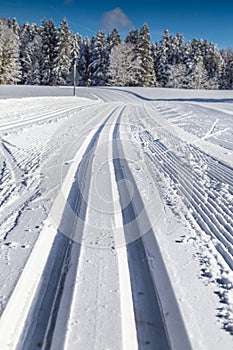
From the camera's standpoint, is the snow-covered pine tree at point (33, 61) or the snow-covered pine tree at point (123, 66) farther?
the snow-covered pine tree at point (33, 61)

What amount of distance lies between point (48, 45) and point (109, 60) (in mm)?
10014

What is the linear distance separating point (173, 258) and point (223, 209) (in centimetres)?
130

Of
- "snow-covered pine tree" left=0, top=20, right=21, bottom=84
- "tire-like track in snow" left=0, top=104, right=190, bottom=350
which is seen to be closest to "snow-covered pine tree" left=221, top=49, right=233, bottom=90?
"snow-covered pine tree" left=0, top=20, right=21, bottom=84

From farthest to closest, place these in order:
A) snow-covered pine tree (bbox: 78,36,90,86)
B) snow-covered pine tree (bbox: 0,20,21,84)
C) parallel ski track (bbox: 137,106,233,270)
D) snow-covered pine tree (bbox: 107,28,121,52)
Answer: snow-covered pine tree (bbox: 78,36,90,86) → snow-covered pine tree (bbox: 107,28,121,52) → snow-covered pine tree (bbox: 0,20,21,84) → parallel ski track (bbox: 137,106,233,270)

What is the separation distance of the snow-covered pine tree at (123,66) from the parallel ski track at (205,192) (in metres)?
47.8

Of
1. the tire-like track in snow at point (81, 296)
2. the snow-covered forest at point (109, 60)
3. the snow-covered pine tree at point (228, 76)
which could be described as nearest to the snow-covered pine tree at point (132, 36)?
the snow-covered forest at point (109, 60)

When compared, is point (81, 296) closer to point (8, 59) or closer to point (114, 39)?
point (8, 59)

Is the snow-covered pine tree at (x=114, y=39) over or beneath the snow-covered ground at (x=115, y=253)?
over

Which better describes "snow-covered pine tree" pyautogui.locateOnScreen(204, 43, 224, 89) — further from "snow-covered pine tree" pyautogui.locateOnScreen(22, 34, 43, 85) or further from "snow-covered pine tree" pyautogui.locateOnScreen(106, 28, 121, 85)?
"snow-covered pine tree" pyautogui.locateOnScreen(22, 34, 43, 85)

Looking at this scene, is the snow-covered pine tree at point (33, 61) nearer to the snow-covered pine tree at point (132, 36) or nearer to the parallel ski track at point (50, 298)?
the snow-covered pine tree at point (132, 36)

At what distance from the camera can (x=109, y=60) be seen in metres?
52.9

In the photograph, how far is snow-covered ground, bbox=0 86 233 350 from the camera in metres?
1.83

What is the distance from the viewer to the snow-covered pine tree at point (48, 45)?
51.7m

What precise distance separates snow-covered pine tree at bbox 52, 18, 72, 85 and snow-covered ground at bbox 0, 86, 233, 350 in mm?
49295
